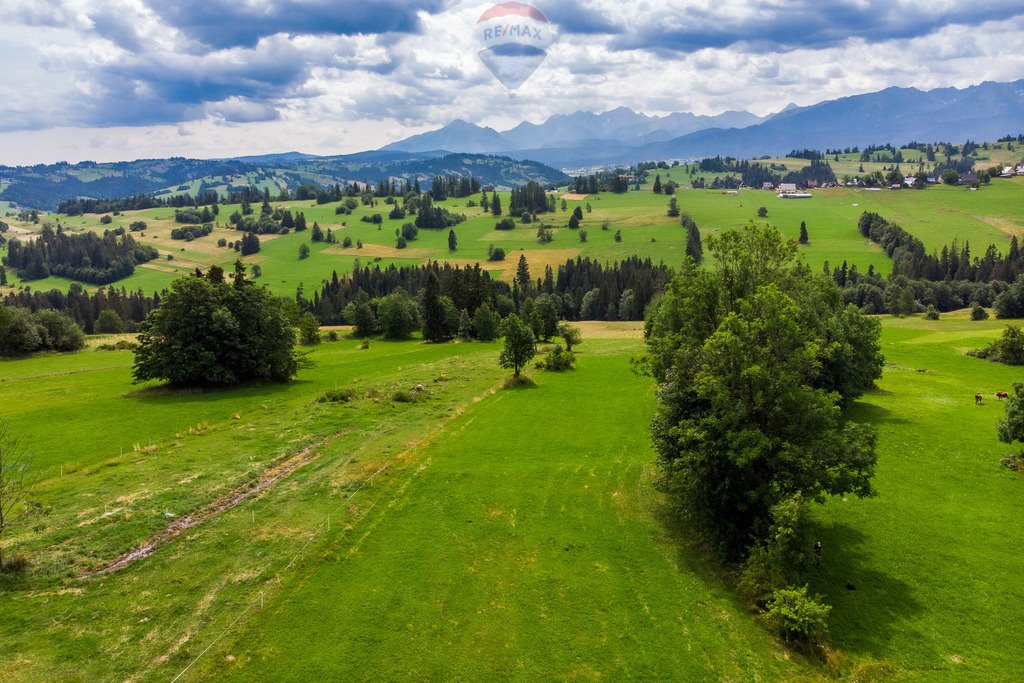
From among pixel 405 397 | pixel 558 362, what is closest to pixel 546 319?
pixel 558 362

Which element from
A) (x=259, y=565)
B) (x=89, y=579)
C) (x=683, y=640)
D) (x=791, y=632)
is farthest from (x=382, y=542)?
(x=791, y=632)

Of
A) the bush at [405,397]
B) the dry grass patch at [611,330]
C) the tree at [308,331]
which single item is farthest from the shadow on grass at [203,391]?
the dry grass patch at [611,330]

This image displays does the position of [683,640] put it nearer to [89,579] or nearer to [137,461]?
[89,579]

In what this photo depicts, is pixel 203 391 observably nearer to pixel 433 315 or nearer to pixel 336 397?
pixel 336 397

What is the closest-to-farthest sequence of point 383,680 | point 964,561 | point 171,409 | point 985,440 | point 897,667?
1. point 383,680
2. point 897,667
3. point 964,561
4. point 985,440
5. point 171,409

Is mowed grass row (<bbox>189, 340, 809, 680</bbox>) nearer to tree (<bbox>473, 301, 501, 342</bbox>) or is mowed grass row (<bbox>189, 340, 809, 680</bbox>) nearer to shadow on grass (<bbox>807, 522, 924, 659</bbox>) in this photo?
shadow on grass (<bbox>807, 522, 924, 659</bbox>)

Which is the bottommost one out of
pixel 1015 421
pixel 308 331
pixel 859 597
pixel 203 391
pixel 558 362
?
pixel 308 331
